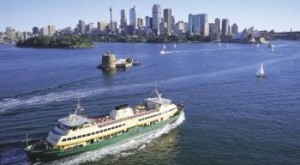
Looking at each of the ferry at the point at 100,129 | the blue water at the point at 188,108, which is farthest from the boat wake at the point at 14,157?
the ferry at the point at 100,129

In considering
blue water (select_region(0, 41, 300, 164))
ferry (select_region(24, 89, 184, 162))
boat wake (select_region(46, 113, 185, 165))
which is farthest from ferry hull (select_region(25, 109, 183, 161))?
blue water (select_region(0, 41, 300, 164))

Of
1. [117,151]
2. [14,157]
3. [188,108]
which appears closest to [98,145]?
[117,151]

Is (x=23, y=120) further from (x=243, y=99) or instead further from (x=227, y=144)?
(x=243, y=99)

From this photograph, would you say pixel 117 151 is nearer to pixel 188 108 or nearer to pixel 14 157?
pixel 14 157

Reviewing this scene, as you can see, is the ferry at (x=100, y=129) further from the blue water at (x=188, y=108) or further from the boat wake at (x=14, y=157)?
the blue water at (x=188, y=108)

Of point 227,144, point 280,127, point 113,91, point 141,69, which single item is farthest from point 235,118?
point 141,69

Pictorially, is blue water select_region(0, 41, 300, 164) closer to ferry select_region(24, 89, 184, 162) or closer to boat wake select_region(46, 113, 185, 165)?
boat wake select_region(46, 113, 185, 165)
